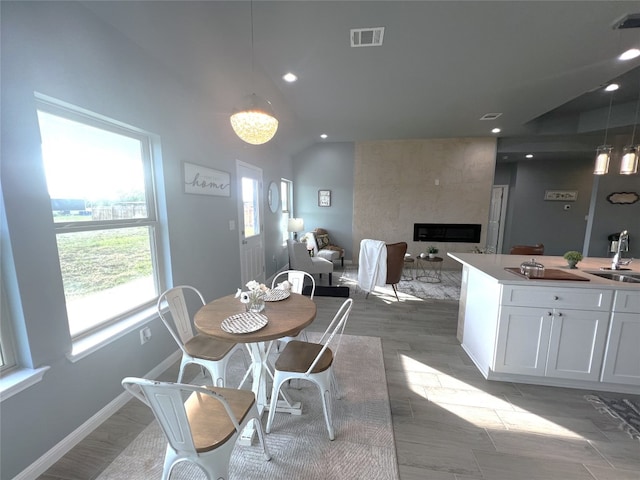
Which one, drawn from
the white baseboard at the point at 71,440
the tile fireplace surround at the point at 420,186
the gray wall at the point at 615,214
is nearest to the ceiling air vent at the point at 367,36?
the white baseboard at the point at 71,440

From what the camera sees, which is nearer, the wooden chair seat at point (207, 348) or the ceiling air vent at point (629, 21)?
the wooden chair seat at point (207, 348)

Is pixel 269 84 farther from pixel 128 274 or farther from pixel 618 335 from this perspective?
pixel 618 335

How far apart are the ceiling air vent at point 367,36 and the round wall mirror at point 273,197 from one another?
291 cm

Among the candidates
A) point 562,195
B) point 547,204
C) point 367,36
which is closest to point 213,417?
point 367,36

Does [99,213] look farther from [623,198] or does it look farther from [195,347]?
[623,198]

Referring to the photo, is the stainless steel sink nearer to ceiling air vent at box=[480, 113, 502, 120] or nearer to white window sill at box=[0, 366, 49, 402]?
ceiling air vent at box=[480, 113, 502, 120]

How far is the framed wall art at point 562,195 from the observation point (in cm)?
677

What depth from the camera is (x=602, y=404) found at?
1.90 m

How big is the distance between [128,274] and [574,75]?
196 inches

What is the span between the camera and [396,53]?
2.44 m

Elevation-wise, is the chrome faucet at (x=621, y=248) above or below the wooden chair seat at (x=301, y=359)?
above

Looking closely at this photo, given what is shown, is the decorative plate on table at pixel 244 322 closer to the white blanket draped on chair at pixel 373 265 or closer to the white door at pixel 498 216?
the white blanket draped on chair at pixel 373 265

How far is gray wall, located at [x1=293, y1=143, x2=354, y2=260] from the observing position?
6.25 meters

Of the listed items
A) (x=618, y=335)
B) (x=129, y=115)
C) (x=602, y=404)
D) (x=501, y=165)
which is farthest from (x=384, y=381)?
(x=501, y=165)
